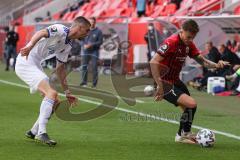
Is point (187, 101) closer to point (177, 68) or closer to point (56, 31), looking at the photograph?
point (177, 68)

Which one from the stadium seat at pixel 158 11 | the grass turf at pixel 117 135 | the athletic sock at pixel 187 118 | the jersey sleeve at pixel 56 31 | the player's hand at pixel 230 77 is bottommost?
the grass turf at pixel 117 135

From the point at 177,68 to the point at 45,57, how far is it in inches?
77.9

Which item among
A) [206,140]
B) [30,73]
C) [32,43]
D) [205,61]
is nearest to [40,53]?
[30,73]

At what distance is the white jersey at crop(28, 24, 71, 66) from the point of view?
33.7 feet

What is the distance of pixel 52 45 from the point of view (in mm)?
10422

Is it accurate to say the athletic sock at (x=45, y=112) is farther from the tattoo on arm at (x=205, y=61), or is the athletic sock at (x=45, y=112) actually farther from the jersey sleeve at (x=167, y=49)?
the tattoo on arm at (x=205, y=61)

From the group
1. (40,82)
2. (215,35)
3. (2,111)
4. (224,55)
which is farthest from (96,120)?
(215,35)

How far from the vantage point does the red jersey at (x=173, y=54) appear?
1064cm

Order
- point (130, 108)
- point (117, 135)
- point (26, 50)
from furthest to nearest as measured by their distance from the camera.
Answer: point (130, 108)
point (117, 135)
point (26, 50)

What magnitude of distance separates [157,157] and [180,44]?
2.03 meters

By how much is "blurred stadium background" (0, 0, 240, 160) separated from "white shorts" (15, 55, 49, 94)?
881 millimetres

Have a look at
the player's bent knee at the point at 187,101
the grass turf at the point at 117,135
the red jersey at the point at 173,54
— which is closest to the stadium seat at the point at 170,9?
the grass turf at the point at 117,135

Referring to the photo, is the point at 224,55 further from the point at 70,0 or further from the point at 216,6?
the point at 70,0

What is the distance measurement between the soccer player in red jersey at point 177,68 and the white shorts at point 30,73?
1661mm
